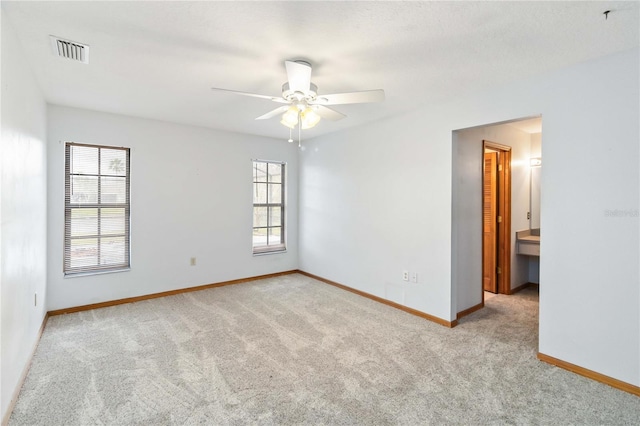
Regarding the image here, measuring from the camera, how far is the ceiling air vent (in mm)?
2217

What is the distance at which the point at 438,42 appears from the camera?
218 centimetres

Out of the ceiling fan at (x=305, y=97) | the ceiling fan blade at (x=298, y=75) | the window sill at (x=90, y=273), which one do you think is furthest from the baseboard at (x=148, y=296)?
the ceiling fan blade at (x=298, y=75)

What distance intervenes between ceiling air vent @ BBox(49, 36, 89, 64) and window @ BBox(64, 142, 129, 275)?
1.82 metres

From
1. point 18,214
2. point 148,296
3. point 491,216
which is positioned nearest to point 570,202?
point 491,216

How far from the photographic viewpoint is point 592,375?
7.97ft

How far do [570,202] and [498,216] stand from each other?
2088 millimetres

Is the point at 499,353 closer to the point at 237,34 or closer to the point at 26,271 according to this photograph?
the point at 237,34

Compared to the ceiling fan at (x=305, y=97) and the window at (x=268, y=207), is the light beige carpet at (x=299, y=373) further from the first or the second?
the ceiling fan at (x=305, y=97)

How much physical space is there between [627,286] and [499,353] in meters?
1.09

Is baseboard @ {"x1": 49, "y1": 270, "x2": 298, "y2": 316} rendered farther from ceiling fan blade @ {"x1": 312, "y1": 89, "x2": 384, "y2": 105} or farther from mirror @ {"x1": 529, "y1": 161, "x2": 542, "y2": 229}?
mirror @ {"x1": 529, "y1": 161, "x2": 542, "y2": 229}

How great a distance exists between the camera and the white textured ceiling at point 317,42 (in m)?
1.84

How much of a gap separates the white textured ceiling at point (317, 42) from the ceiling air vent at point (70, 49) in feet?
0.20

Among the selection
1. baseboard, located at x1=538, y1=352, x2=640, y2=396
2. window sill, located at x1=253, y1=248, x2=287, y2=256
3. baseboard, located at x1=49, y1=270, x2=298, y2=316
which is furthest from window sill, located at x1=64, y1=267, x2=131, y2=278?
baseboard, located at x1=538, y1=352, x2=640, y2=396

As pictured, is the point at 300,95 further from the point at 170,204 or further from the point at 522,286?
the point at 522,286
